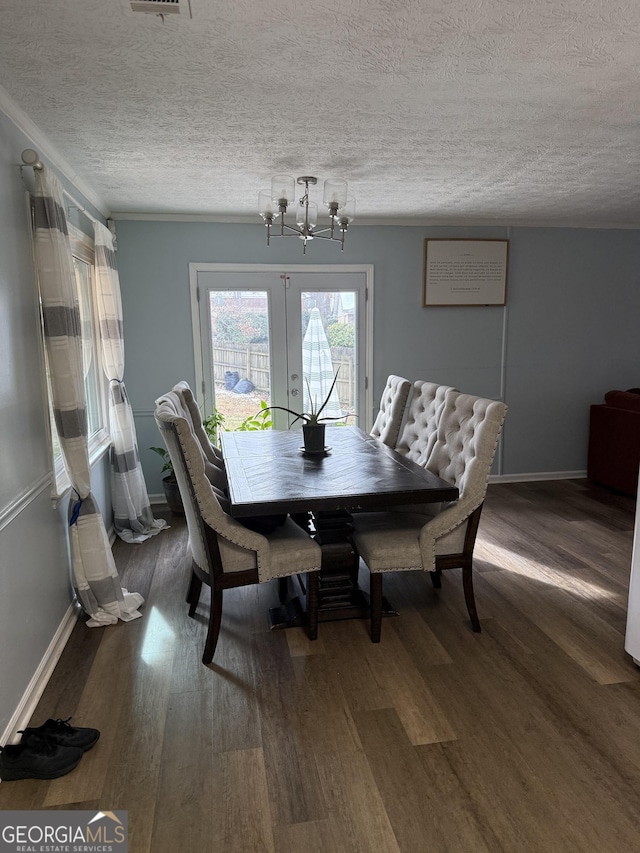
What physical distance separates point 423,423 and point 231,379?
2.01 meters

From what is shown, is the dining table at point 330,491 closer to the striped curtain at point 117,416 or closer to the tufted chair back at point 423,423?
the tufted chair back at point 423,423

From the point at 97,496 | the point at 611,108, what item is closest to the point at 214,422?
the point at 97,496

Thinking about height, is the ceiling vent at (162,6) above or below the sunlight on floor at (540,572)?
above

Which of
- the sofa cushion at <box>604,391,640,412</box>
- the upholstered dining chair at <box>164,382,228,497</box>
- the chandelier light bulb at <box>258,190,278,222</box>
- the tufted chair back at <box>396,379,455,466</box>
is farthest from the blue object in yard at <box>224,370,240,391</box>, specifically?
the sofa cushion at <box>604,391,640,412</box>

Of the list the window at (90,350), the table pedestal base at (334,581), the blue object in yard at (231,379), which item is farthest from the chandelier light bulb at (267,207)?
the blue object in yard at (231,379)

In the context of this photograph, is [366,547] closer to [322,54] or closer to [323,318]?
[322,54]

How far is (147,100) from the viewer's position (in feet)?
7.40

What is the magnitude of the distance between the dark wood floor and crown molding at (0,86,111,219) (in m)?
2.29

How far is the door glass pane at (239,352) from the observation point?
4.70m

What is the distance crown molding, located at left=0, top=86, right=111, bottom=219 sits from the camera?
7.27ft

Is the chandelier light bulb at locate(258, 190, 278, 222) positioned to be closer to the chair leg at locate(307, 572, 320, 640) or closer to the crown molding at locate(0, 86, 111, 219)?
the crown molding at locate(0, 86, 111, 219)

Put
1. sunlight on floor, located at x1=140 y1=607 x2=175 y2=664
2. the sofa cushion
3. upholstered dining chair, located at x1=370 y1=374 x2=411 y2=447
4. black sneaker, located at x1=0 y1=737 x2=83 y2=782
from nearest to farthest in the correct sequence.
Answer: black sneaker, located at x1=0 y1=737 x2=83 y2=782
sunlight on floor, located at x1=140 y1=607 x2=175 y2=664
upholstered dining chair, located at x1=370 y1=374 x2=411 y2=447
the sofa cushion

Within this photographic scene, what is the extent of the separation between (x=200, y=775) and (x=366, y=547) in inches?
44.7

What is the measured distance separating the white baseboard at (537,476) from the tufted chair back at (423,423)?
6.82ft
